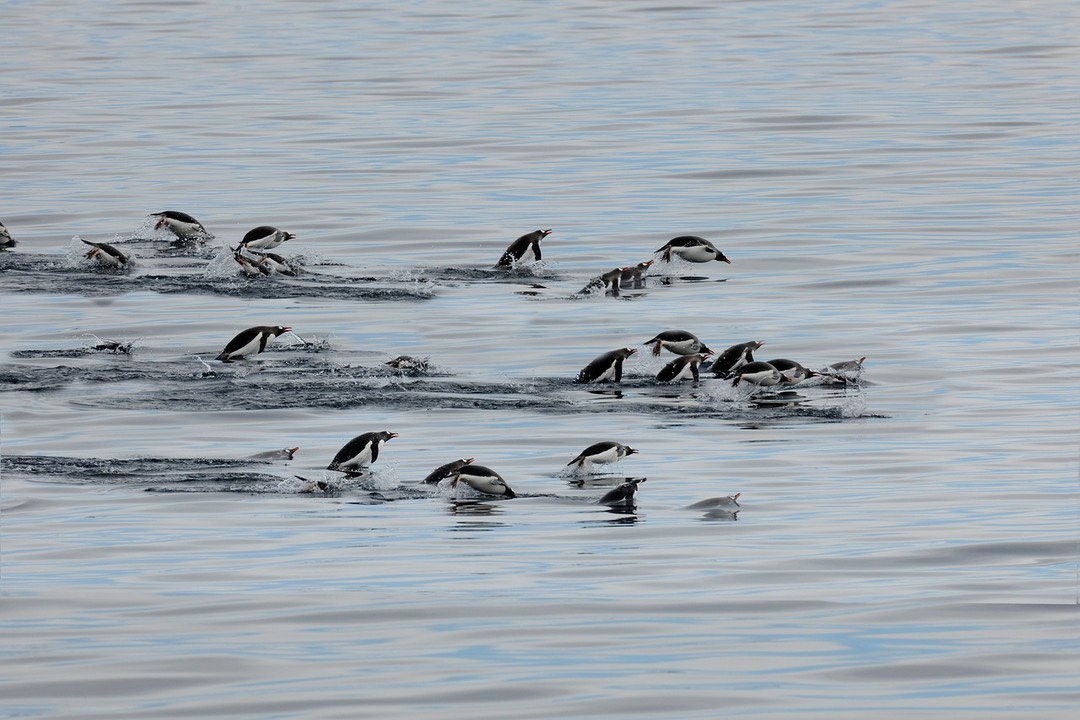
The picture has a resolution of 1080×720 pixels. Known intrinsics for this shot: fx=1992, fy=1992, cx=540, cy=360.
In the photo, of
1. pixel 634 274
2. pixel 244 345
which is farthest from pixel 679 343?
pixel 634 274

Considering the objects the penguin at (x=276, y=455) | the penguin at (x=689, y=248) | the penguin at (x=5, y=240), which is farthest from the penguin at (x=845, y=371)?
the penguin at (x=5, y=240)

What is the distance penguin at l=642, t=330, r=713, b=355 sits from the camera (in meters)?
17.2

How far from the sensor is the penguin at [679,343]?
1725cm

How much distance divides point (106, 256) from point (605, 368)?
807cm

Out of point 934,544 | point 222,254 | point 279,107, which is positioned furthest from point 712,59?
point 934,544

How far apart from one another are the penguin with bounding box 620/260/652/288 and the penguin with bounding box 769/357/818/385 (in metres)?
5.38

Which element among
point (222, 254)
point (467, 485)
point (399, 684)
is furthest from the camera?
point (222, 254)

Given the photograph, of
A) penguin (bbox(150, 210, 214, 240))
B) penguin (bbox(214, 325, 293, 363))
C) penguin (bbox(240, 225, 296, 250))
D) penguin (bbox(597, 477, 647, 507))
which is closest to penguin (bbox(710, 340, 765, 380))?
penguin (bbox(214, 325, 293, 363))

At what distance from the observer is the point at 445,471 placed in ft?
41.4

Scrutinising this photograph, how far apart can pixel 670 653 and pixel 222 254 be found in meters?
15.2

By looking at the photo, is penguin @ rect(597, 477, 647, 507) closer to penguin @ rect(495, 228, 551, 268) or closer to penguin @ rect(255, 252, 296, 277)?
penguin @ rect(495, 228, 551, 268)

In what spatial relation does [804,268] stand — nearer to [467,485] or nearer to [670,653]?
[467,485]

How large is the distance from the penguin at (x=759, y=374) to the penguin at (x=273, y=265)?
761 cm

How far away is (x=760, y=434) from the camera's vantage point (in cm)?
1486
